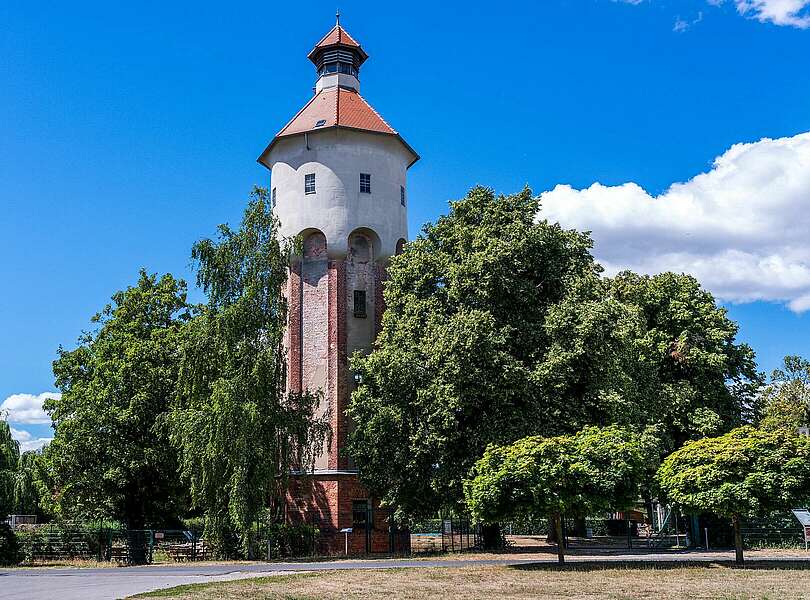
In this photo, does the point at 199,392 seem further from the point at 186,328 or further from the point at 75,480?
the point at 75,480

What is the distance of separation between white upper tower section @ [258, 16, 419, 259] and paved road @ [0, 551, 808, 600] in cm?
1686

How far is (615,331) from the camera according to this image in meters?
33.3

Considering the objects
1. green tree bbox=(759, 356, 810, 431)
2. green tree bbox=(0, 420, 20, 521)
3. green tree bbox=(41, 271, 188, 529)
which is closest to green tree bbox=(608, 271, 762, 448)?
green tree bbox=(759, 356, 810, 431)

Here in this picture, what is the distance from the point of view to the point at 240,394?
3244 centimetres

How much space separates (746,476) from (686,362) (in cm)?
1834

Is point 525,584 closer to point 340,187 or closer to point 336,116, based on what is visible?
point 340,187

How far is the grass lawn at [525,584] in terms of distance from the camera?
18656 mm

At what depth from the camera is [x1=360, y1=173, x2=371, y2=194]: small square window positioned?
41778mm

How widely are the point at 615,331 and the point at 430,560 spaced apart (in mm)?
11662

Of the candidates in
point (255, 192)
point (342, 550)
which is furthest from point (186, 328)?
point (342, 550)

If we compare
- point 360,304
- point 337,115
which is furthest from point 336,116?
point 360,304

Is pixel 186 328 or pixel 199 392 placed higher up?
pixel 186 328

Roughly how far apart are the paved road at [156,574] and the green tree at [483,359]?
4368 millimetres

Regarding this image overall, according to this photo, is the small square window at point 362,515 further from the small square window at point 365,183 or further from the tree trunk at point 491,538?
the small square window at point 365,183
